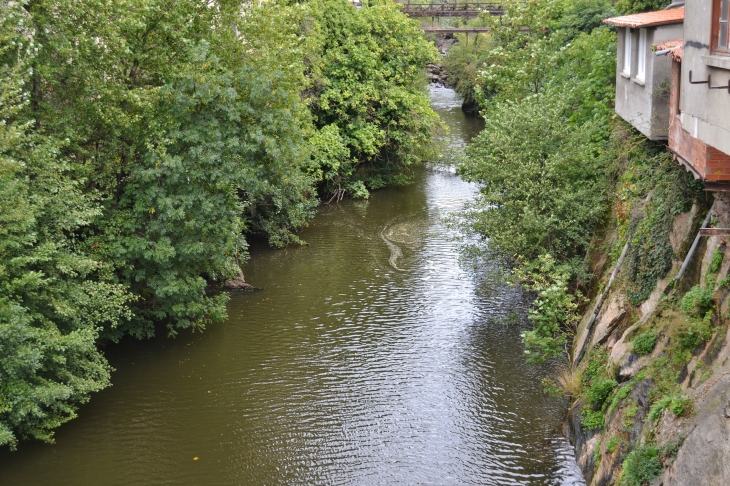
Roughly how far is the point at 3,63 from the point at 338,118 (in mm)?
20989

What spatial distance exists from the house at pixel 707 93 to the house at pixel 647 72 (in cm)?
313

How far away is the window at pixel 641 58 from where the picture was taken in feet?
55.6

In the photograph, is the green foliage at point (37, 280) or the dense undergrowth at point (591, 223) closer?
the dense undergrowth at point (591, 223)

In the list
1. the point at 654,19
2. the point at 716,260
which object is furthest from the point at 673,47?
the point at 716,260

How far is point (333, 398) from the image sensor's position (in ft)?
55.5

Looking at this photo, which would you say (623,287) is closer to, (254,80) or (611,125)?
(611,125)

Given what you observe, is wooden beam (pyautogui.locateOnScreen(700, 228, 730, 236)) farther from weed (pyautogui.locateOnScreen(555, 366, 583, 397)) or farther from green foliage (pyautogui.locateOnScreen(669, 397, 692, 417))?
weed (pyautogui.locateOnScreen(555, 366, 583, 397))

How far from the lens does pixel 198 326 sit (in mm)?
20125

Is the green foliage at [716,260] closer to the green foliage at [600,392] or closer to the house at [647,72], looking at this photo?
the green foliage at [600,392]

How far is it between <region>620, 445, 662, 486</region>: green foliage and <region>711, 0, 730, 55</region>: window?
5.69 metres

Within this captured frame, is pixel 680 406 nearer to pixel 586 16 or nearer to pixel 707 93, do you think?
pixel 707 93

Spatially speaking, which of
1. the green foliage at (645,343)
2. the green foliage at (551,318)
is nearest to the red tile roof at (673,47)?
the green foliage at (645,343)

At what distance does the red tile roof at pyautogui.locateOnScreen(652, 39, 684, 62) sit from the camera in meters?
13.3

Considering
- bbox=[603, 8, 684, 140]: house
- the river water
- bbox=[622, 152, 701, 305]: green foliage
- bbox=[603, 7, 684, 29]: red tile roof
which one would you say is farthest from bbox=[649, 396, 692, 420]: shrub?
bbox=[603, 7, 684, 29]: red tile roof
